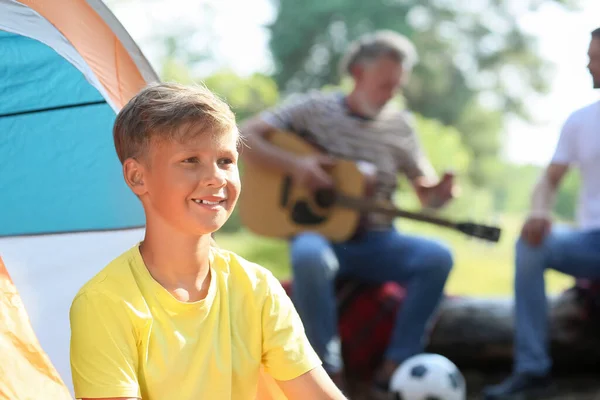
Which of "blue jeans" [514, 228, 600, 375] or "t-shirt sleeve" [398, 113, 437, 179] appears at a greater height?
"t-shirt sleeve" [398, 113, 437, 179]

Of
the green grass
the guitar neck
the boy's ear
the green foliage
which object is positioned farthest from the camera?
the green foliage

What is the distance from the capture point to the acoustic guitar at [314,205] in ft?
11.0

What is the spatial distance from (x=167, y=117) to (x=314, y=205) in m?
2.23

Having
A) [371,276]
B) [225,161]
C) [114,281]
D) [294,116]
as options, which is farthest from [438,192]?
[114,281]

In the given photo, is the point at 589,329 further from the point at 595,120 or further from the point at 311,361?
the point at 311,361

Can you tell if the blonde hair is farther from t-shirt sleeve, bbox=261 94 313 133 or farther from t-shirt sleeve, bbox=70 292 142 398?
t-shirt sleeve, bbox=261 94 313 133

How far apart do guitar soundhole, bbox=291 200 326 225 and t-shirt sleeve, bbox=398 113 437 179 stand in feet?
1.55

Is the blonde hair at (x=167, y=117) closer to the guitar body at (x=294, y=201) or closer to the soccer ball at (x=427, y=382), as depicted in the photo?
the soccer ball at (x=427, y=382)

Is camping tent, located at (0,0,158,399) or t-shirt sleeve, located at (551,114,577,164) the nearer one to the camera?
camping tent, located at (0,0,158,399)

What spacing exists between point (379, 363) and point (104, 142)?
183cm

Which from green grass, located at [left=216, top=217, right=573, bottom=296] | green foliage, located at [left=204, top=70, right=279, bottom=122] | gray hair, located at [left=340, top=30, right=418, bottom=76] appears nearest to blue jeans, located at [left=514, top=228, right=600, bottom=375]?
gray hair, located at [left=340, top=30, right=418, bottom=76]

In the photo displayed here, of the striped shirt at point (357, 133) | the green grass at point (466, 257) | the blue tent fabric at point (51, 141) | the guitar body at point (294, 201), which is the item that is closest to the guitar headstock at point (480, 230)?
the striped shirt at point (357, 133)

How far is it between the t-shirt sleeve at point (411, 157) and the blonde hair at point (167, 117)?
2.23 meters

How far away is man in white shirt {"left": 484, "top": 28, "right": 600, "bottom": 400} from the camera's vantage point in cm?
308
